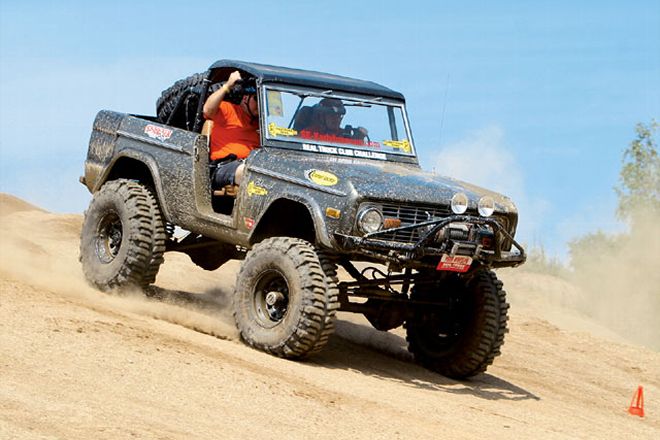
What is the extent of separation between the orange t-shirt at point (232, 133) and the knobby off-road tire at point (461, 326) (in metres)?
1.91

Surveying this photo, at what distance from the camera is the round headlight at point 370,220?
8.86 m

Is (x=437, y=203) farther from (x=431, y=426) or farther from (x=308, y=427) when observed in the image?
(x=308, y=427)

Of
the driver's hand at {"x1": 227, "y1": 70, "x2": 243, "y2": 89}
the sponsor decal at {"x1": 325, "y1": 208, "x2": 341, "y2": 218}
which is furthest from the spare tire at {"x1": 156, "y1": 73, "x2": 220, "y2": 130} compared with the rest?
the sponsor decal at {"x1": 325, "y1": 208, "x2": 341, "y2": 218}

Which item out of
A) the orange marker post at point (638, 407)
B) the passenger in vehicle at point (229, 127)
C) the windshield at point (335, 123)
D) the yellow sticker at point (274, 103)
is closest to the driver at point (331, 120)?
the windshield at point (335, 123)

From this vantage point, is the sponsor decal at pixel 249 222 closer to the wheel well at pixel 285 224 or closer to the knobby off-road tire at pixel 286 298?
the wheel well at pixel 285 224

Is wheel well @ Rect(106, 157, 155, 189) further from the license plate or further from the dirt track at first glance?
the license plate

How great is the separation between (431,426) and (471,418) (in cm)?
65

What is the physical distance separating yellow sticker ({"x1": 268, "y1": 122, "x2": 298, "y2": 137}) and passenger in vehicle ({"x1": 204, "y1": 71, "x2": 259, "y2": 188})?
1.27 ft

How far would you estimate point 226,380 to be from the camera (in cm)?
789

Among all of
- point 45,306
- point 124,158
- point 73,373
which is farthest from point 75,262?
point 73,373

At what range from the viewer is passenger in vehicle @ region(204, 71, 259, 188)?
34.2 ft

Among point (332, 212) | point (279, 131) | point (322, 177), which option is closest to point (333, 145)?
point (279, 131)

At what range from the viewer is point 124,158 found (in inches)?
444

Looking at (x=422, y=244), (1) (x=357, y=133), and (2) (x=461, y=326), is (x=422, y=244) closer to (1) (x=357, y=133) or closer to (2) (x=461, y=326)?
(2) (x=461, y=326)
